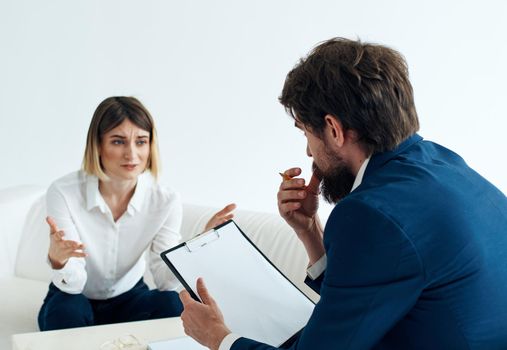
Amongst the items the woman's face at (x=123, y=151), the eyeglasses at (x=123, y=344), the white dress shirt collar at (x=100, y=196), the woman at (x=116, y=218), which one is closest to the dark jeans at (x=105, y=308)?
the woman at (x=116, y=218)

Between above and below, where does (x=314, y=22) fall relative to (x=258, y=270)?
above

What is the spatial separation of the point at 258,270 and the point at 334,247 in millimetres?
440

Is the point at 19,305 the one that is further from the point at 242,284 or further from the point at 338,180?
the point at 338,180

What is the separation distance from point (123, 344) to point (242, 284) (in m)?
0.31

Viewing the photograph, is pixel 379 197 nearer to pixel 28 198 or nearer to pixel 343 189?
pixel 343 189

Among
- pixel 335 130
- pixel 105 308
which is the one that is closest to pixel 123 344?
pixel 335 130

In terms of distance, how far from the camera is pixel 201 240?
4.95ft

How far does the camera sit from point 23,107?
11.4ft

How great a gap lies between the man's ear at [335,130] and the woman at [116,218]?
1.12m

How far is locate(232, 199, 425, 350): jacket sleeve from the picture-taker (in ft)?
3.49

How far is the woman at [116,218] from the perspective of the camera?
2.26 m

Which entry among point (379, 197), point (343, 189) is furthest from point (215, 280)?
point (379, 197)

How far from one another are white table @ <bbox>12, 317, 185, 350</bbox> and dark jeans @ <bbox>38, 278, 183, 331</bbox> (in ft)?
1.70

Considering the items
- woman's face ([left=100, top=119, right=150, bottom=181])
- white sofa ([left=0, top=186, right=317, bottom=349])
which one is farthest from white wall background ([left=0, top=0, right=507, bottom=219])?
woman's face ([left=100, top=119, right=150, bottom=181])
